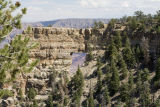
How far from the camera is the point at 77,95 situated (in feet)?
210

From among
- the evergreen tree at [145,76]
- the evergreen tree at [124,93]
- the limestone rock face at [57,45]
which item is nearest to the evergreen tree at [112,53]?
the limestone rock face at [57,45]

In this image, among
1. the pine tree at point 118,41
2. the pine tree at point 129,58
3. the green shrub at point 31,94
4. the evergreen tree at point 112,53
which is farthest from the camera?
the pine tree at point 118,41

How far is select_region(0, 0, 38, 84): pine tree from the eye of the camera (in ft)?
56.3

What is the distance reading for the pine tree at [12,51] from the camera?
17.2m

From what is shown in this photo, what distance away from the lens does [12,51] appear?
58.4 feet

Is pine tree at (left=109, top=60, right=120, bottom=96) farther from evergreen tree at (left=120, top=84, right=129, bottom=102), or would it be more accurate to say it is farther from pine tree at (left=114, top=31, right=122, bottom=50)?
pine tree at (left=114, top=31, right=122, bottom=50)

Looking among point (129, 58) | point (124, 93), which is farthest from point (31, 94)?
point (129, 58)

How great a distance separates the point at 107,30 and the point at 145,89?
119 feet

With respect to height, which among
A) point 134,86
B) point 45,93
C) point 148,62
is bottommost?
point 45,93

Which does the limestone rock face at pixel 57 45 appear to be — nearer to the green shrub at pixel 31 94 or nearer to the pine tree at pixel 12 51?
the green shrub at pixel 31 94

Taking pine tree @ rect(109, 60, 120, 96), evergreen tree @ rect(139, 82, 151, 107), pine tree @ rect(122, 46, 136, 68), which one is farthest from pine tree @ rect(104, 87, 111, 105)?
pine tree @ rect(122, 46, 136, 68)

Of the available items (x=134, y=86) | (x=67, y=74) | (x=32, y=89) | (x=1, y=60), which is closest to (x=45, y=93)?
(x=32, y=89)

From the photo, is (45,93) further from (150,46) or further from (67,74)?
(150,46)

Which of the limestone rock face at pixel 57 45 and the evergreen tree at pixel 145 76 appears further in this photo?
the limestone rock face at pixel 57 45
